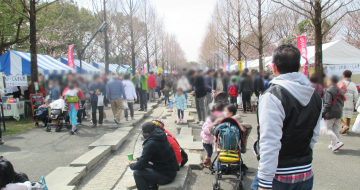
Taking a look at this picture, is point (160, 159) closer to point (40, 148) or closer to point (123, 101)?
point (40, 148)

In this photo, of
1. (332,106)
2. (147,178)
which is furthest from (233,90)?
(147,178)

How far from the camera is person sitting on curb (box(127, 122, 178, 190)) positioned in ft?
11.1

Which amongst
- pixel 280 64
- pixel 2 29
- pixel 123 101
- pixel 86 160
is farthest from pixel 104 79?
pixel 2 29

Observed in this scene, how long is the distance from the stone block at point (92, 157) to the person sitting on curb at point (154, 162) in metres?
1.67

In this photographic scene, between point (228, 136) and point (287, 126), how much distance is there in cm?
206

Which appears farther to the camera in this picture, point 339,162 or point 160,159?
point 339,162

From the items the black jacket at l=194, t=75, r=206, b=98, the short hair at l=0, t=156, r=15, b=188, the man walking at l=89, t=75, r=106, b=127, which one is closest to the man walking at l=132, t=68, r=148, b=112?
the man walking at l=89, t=75, r=106, b=127

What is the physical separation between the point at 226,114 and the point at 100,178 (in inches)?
103

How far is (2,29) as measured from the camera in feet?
58.7

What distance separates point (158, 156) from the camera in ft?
11.4

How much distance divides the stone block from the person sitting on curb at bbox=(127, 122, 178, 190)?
5.49ft

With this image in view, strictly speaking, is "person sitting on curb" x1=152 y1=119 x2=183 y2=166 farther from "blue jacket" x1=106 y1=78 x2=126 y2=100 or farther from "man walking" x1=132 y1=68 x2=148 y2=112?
"man walking" x1=132 y1=68 x2=148 y2=112

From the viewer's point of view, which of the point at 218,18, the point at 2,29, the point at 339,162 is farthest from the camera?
the point at 218,18

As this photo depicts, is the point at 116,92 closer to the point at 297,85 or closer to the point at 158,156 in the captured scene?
the point at 158,156
